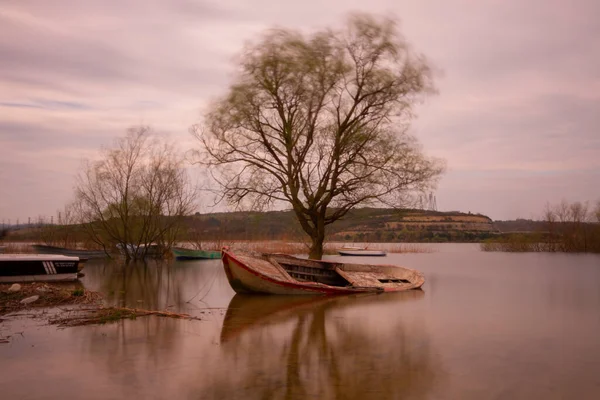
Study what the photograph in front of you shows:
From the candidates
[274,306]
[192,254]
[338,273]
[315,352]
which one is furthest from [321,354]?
[192,254]

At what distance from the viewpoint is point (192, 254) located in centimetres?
3250

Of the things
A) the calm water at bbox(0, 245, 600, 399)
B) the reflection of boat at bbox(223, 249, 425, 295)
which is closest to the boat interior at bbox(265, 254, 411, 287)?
the reflection of boat at bbox(223, 249, 425, 295)

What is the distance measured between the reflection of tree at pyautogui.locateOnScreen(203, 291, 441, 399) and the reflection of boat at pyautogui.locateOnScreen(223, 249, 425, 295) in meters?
1.27

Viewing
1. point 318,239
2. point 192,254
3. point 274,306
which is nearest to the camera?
point 274,306

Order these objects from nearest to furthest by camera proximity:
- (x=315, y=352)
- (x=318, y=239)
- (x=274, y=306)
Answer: (x=315, y=352) → (x=274, y=306) → (x=318, y=239)

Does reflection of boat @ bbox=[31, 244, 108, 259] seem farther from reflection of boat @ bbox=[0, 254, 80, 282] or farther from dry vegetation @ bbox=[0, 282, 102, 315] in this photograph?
dry vegetation @ bbox=[0, 282, 102, 315]

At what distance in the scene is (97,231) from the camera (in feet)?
97.8

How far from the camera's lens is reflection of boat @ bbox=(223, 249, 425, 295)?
13875 mm

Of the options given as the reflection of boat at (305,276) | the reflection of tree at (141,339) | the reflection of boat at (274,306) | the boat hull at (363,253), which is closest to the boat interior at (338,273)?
the reflection of boat at (305,276)

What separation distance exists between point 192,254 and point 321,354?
1008 inches

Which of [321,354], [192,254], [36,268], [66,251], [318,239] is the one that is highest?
[318,239]

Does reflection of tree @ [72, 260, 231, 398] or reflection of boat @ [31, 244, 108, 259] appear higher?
reflection of boat @ [31, 244, 108, 259]

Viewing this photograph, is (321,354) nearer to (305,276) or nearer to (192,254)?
(305,276)

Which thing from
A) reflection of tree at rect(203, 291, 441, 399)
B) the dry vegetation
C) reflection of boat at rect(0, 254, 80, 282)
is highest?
reflection of boat at rect(0, 254, 80, 282)
